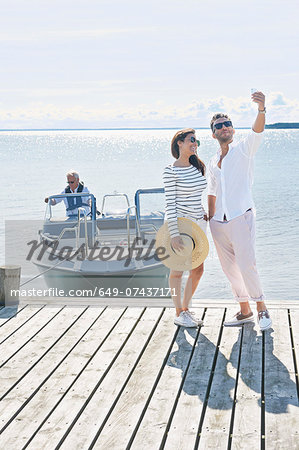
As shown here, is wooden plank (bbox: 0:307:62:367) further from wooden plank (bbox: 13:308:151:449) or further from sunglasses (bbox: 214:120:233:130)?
sunglasses (bbox: 214:120:233:130)

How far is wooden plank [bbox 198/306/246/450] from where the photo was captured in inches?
115

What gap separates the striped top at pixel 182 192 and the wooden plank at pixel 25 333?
1148 millimetres

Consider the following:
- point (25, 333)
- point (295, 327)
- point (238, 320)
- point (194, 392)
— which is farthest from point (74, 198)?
point (194, 392)

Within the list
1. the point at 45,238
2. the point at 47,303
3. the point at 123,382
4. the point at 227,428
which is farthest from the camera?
the point at 45,238

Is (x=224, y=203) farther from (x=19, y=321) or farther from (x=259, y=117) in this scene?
(x=19, y=321)

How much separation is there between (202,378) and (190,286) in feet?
3.44

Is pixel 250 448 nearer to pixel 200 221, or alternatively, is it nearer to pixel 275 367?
pixel 275 367

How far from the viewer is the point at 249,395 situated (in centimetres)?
335

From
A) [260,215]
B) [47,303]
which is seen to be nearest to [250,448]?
[47,303]


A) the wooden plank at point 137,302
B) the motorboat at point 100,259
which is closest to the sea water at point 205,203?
the motorboat at point 100,259

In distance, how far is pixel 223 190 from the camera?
166 inches

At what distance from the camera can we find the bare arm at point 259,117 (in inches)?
157

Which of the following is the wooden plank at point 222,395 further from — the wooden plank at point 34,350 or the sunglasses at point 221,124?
the sunglasses at point 221,124

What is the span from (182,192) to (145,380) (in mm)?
1346
